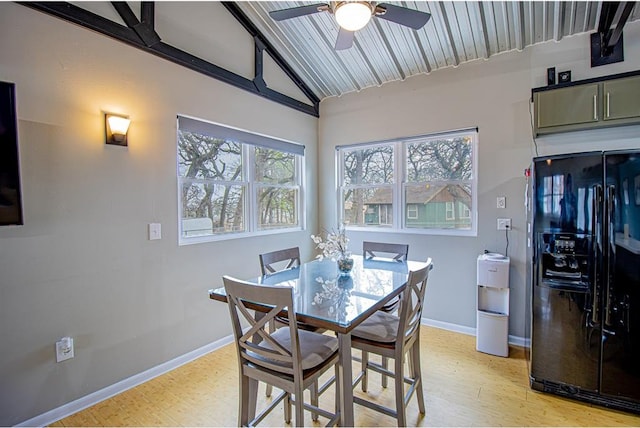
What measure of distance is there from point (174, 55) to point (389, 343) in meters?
2.77

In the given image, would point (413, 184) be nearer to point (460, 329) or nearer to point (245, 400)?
point (460, 329)

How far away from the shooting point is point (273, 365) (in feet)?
5.27

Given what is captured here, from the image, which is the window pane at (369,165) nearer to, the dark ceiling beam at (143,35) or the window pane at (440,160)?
the window pane at (440,160)

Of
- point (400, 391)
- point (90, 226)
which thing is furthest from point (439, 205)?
point (90, 226)

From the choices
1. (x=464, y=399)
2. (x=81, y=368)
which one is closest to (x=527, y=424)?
(x=464, y=399)

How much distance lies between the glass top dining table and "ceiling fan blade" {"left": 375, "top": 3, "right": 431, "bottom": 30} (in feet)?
5.26

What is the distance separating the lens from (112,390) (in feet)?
7.59

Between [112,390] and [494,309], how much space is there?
331 centimetres

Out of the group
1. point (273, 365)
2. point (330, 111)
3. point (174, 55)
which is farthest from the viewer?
point (330, 111)

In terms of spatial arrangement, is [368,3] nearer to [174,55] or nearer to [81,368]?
[174,55]

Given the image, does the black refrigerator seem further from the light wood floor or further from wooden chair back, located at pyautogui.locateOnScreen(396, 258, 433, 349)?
wooden chair back, located at pyautogui.locateOnScreen(396, 258, 433, 349)

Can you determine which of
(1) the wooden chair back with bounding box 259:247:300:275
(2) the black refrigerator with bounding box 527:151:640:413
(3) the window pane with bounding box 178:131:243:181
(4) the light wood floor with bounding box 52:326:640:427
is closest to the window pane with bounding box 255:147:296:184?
(3) the window pane with bounding box 178:131:243:181

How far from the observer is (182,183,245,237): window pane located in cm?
289

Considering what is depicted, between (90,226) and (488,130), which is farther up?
(488,130)
